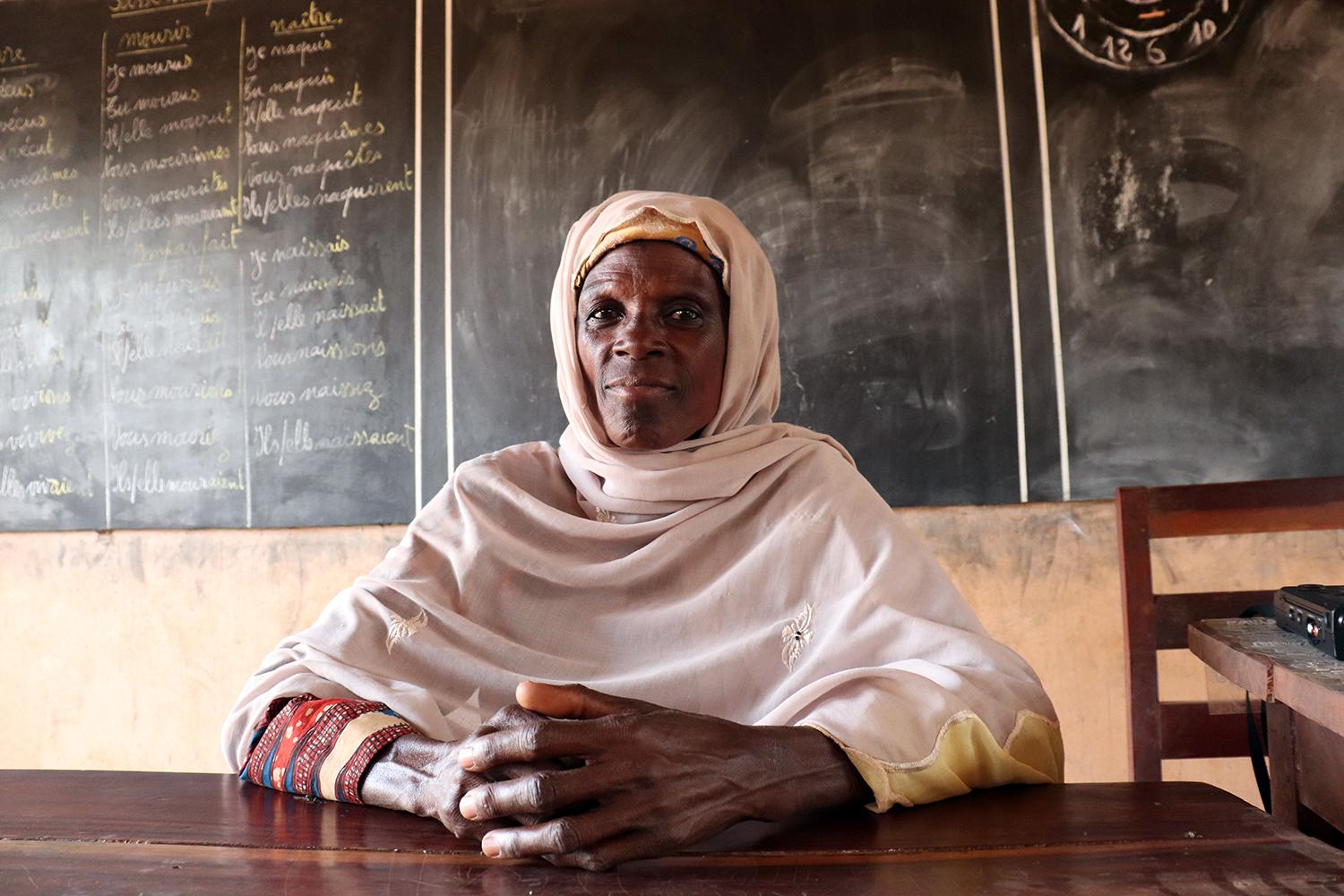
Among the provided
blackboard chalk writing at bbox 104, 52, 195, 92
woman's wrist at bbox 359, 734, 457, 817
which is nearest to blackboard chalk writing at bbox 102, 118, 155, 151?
blackboard chalk writing at bbox 104, 52, 195, 92

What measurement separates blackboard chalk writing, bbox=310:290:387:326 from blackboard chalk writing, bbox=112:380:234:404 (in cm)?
44

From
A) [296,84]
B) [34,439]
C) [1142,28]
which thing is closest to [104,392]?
[34,439]

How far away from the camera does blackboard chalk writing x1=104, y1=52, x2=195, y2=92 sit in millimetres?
3660

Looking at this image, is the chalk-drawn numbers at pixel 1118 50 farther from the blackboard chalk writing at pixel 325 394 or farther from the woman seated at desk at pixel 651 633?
the blackboard chalk writing at pixel 325 394

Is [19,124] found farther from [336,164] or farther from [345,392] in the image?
[345,392]

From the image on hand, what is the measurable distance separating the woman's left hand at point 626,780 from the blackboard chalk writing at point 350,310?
8.89 ft

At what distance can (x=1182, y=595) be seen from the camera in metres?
1.60

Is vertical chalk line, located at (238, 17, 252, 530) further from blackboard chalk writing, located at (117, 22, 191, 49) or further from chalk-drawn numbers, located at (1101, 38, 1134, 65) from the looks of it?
chalk-drawn numbers, located at (1101, 38, 1134, 65)

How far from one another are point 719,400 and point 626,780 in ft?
2.87

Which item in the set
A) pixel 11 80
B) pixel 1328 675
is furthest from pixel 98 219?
pixel 1328 675

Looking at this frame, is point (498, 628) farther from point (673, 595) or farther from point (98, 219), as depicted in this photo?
point (98, 219)

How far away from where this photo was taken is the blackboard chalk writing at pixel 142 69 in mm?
3660

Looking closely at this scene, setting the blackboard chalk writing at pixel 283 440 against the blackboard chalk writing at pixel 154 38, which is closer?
the blackboard chalk writing at pixel 283 440

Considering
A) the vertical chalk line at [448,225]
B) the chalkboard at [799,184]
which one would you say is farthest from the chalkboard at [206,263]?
the chalkboard at [799,184]
